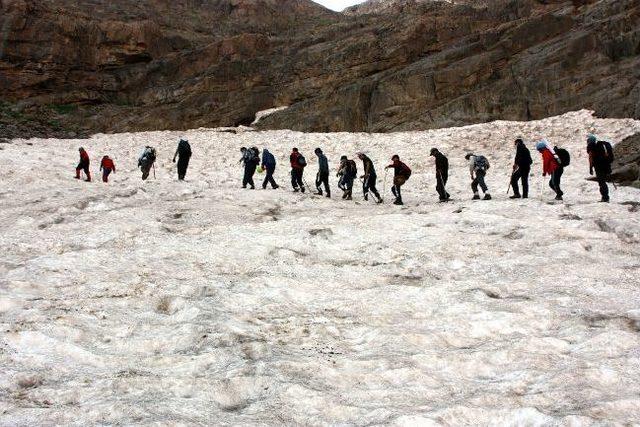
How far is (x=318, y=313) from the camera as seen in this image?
24.2ft

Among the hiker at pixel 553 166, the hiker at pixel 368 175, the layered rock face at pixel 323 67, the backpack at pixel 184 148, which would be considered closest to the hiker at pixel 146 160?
the backpack at pixel 184 148

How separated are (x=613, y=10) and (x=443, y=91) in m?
10.9

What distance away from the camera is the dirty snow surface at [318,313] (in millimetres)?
4980

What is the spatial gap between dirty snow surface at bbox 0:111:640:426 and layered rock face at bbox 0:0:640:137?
18723 millimetres

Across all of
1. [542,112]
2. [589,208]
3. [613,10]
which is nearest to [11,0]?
[542,112]

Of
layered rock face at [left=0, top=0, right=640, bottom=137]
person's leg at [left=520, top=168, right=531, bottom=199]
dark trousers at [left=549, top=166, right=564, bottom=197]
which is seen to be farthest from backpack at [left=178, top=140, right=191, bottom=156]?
layered rock face at [left=0, top=0, right=640, bottom=137]

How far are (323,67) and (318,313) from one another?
35.1 m

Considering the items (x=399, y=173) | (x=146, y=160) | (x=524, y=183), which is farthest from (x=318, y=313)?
(x=146, y=160)

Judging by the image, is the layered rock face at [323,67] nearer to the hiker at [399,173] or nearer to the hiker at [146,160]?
the hiker at [146,160]

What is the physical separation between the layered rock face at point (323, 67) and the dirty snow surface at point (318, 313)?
18.7 meters

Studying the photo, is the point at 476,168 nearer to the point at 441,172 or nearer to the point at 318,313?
the point at 441,172

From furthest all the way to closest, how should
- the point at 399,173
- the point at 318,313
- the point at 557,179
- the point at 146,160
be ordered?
the point at 146,160
the point at 399,173
the point at 557,179
the point at 318,313

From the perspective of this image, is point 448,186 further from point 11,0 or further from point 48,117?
point 11,0

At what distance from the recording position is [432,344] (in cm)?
635
